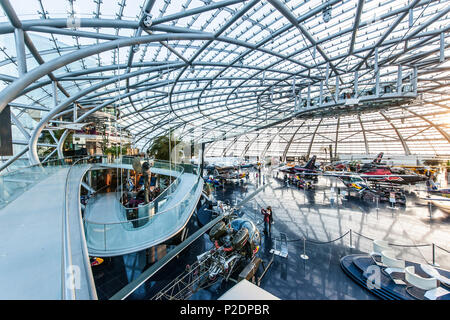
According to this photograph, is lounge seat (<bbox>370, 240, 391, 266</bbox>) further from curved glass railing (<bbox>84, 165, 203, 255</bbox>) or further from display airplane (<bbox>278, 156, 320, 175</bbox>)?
display airplane (<bbox>278, 156, 320, 175</bbox>)

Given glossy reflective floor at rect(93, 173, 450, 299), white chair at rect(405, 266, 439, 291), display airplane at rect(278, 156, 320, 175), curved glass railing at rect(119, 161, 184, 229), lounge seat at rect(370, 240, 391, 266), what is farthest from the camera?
display airplane at rect(278, 156, 320, 175)

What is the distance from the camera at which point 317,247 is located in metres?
9.67

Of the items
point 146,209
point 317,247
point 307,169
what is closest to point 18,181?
point 146,209

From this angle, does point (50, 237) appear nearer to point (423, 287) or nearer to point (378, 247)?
point (423, 287)

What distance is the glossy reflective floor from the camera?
281 inches

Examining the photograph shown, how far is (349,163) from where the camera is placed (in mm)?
34969

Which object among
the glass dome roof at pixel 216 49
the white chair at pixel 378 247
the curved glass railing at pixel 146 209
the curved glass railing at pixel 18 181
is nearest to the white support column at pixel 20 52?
the glass dome roof at pixel 216 49

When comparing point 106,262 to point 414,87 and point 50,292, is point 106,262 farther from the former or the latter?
point 414,87

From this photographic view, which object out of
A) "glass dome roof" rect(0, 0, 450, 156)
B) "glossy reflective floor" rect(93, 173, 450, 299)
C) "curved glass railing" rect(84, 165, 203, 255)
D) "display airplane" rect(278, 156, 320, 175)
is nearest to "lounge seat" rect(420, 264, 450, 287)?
"glossy reflective floor" rect(93, 173, 450, 299)

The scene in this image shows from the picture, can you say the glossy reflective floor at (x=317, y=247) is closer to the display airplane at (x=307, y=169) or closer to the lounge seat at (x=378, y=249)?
the lounge seat at (x=378, y=249)

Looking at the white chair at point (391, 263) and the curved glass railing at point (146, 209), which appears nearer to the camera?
the white chair at point (391, 263)

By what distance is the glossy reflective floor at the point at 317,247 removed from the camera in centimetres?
712

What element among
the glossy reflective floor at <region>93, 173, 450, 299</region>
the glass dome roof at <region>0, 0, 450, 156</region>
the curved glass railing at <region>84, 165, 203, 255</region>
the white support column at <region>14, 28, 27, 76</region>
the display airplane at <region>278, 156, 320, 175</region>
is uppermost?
the glass dome roof at <region>0, 0, 450, 156</region>
